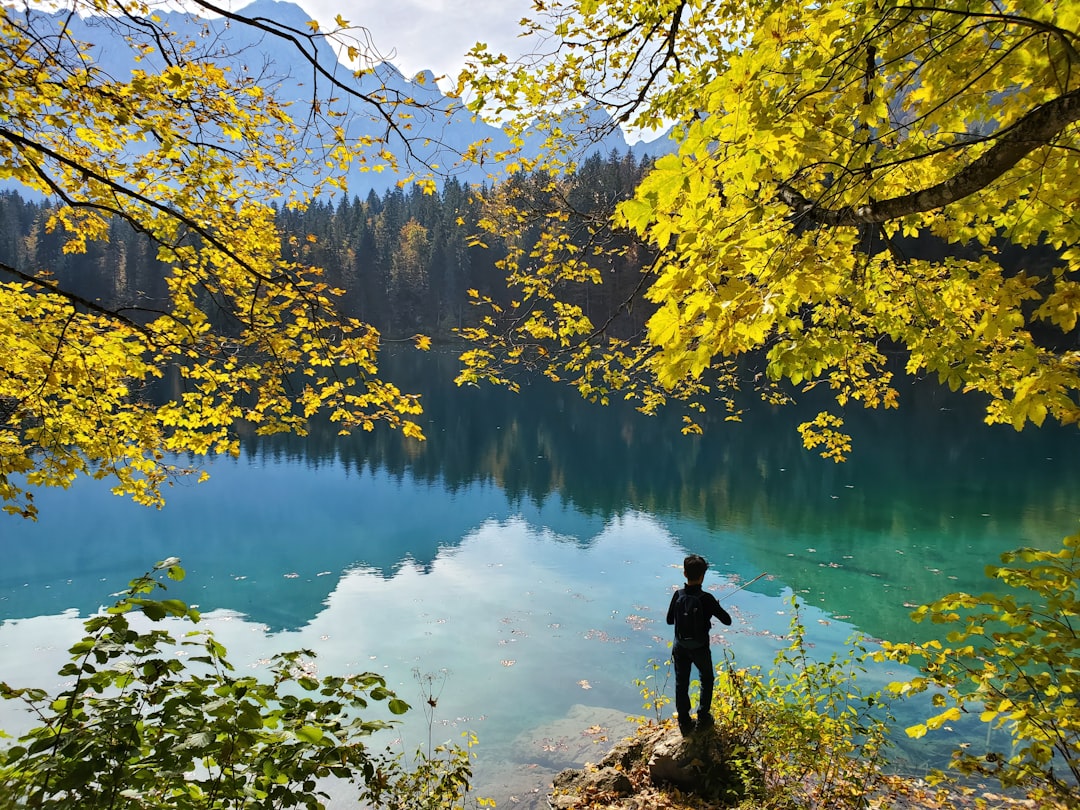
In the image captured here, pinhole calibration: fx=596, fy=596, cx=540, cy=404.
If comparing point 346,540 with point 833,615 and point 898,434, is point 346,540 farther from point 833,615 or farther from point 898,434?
point 898,434

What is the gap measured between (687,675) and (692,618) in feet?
1.85

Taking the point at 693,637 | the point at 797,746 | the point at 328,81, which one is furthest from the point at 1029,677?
the point at 328,81

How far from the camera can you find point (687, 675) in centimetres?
535

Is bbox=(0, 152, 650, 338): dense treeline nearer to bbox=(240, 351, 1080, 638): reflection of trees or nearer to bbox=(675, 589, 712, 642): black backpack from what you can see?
bbox=(240, 351, 1080, 638): reflection of trees

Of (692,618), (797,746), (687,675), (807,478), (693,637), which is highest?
(807,478)

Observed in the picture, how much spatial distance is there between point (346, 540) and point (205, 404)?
36.7 ft

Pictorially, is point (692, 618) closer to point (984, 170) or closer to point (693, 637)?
point (693, 637)

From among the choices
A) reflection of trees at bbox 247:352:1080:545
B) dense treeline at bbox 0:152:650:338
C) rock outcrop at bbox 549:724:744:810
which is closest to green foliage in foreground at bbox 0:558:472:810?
rock outcrop at bbox 549:724:744:810

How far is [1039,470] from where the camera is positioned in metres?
20.9

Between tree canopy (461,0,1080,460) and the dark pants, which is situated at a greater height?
tree canopy (461,0,1080,460)

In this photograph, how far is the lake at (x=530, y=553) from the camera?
9305 mm

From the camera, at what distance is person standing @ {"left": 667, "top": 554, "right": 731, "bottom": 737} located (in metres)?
5.24

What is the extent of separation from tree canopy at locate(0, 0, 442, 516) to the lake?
489 centimetres

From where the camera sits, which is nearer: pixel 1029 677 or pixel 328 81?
pixel 1029 677
